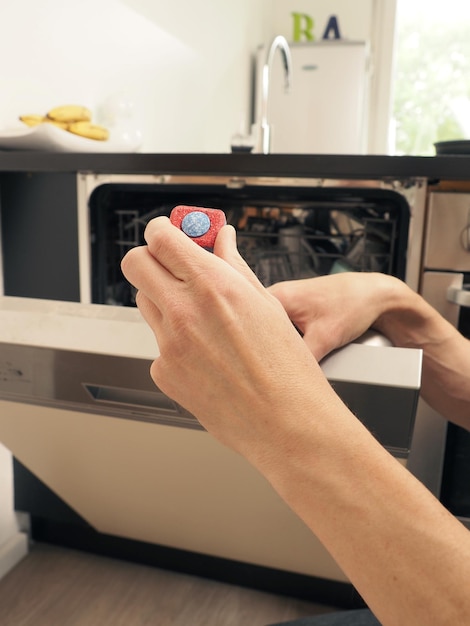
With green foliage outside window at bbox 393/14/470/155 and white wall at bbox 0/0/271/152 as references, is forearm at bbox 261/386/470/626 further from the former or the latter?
green foliage outside window at bbox 393/14/470/155

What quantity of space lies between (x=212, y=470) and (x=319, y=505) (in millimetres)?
518

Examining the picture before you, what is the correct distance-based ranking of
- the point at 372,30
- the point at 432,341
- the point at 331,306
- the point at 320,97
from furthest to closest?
the point at 372,30, the point at 320,97, the point at 432,341, the point at 331,306

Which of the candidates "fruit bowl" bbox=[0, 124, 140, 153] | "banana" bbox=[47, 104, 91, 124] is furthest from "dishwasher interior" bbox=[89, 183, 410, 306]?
"banana" bbox=[47, 104, 91, 124]

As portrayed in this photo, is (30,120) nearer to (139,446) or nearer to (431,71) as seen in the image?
(139,446)

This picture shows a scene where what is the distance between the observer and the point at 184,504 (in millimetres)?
1030

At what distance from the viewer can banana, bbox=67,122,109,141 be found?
121 cm

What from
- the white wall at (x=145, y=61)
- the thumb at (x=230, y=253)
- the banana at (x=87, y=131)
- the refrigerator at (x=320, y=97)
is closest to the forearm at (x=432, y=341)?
the thumb at (x=230, y=253)

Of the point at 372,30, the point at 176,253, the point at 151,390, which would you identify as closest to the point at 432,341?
the point at 151,390

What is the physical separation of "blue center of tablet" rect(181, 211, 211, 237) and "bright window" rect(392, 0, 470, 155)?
3233 millimetres

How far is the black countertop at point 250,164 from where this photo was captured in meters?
0.89

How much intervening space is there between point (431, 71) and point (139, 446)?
3229 millimetres

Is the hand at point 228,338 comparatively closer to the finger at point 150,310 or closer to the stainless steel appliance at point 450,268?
the finger at point 150,310

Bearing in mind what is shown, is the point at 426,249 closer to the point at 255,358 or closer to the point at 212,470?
A: the point at 212,470

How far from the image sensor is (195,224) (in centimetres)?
46
